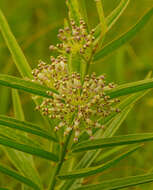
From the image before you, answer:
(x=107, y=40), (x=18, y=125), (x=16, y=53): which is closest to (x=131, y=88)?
(x=18, y=125)

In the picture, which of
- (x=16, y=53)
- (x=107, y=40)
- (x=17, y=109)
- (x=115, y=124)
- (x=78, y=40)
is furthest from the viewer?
(x=107, y=40)

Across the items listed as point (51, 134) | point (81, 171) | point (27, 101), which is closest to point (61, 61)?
point (51, 134)

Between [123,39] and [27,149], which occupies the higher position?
[123,39]

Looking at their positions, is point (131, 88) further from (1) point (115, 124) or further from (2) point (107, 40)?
(2) point (107, 40)

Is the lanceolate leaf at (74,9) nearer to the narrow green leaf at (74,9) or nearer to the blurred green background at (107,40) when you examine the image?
the narrow green leaf at (74,9)

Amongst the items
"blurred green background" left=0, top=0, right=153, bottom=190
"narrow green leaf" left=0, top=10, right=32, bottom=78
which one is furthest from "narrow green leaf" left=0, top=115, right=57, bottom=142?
"blurred green background" left=0, top=0, right=153, bottom=190

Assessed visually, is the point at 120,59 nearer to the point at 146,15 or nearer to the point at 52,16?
the point at 52,16
